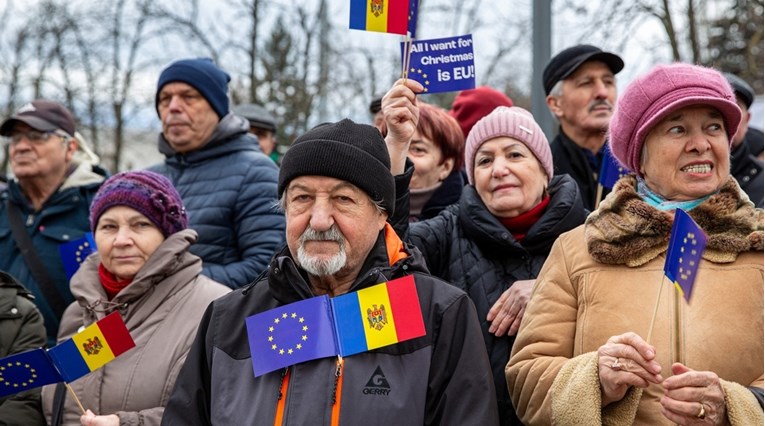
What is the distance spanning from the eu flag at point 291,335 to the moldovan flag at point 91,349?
744 mm

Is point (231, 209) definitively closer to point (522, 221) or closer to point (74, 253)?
point (74, 253)

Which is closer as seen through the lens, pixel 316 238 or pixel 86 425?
pixel 316 238

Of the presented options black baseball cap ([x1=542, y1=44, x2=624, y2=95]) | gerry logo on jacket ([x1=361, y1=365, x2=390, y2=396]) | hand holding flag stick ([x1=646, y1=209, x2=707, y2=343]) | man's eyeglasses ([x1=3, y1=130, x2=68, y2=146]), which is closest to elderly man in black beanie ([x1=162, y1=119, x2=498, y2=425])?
gerry logo on jacket ([x1=361, y1=365, x2=390, y2=396])

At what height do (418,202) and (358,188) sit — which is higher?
(358,188)

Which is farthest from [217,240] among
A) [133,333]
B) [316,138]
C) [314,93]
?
[314,93]

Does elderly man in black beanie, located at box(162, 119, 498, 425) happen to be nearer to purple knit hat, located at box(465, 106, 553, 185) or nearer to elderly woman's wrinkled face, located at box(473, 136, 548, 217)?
elderly woman's wrinkled face, located at box(473, 136, 548, 217)

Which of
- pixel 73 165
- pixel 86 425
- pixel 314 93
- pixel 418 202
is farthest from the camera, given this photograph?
pixel 314 93

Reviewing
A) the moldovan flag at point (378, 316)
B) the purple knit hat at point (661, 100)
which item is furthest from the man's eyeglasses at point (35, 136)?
the purple knit hat at point (661, 100)

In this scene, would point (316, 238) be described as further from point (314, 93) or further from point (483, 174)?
point (314, 93)

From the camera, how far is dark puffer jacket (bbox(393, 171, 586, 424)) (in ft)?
12.0

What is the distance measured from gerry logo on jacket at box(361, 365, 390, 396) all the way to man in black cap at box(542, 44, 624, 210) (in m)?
2.35

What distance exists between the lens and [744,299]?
3008 mm

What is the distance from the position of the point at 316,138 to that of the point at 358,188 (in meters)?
0.22

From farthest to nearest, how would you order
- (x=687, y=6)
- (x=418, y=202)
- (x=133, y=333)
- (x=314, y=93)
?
(x=314, y=93), (x=687, y=6), (x=418, y=202), (x=133, y=333)
